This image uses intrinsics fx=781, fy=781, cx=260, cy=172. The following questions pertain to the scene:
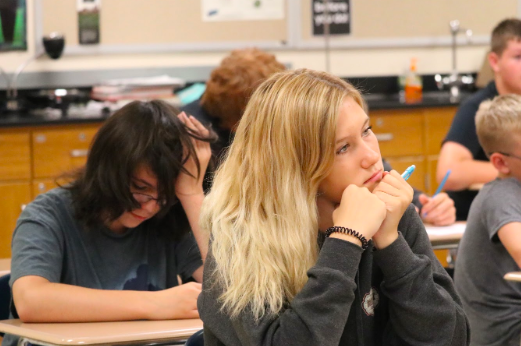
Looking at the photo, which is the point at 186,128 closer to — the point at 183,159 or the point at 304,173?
the point at 183,159

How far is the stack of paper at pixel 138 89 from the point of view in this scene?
459 cm

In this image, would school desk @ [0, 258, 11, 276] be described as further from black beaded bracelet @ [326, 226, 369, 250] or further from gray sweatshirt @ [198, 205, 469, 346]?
black beaded bracelet @ [326, 226, 369, 250]

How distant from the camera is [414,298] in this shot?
49.5 inches

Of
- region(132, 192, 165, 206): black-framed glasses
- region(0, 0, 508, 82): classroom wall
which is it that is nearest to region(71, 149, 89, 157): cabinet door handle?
region(0, 0, 508, 82): classroom wall

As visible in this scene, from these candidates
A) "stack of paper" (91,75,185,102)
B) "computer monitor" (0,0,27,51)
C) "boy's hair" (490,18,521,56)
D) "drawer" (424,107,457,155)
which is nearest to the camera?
"boy's hair" (490,18,521,56)

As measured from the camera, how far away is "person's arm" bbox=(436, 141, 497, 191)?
10.3 feet

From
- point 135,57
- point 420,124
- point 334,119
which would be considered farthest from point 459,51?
point 334,119

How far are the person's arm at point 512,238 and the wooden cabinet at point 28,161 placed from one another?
2688mm

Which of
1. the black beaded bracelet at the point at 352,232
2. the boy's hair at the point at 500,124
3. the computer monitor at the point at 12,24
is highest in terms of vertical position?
the computer monitor at the point at 12,24

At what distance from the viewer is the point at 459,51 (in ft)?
18.4

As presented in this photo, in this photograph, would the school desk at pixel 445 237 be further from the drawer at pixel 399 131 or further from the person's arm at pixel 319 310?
the drawer at pixel 399 131

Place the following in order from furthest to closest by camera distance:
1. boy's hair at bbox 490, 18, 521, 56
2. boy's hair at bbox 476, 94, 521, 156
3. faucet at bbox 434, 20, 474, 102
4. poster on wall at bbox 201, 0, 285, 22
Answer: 1. faucet at bbox 434, 20, 474, 102
2. poster on wall at bbox 201, 0, 285, 22
3. boy's hair at bbox 490, 18, 521, 56
4. boy's hair at bbox 476, 94, 521, 156

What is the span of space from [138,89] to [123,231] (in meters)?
2.64

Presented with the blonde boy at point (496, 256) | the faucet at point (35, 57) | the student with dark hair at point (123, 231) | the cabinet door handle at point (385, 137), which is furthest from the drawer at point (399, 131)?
the student with dark hair at point (123, 231)
